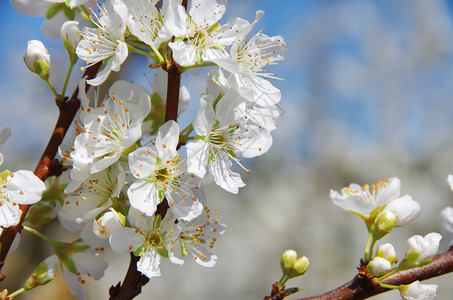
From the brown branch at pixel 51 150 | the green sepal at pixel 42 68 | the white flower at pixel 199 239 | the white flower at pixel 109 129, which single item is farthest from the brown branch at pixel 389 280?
the green sepal at pixel 42 68

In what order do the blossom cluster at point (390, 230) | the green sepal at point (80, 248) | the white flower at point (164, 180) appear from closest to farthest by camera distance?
1. the white flower at point (164, 180)
2. the blossom cluster at point (390, 230)
3. the green sepal at point (80, 248)

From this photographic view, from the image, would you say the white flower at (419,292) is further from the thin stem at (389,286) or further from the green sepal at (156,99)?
the green sepal at (156,99)

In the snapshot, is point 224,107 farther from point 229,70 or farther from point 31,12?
point 31,12

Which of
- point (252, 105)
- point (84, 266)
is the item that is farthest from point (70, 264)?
point (252, 105)

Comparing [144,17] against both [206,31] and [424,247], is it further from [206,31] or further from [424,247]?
[424,247]

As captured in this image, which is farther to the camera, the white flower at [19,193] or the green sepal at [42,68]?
the green sepal at [42,68]

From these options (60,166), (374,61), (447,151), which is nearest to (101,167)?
(60,166)
